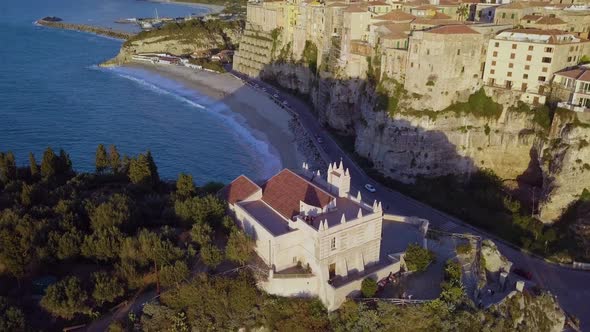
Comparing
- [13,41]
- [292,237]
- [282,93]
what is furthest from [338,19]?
[13,41]

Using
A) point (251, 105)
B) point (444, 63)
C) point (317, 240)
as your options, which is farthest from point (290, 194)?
point (251, 105)

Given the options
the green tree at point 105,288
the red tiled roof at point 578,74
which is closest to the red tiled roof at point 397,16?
the red tiled roof at point 578,74

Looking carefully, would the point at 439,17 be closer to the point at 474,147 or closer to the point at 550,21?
the point at 550,21

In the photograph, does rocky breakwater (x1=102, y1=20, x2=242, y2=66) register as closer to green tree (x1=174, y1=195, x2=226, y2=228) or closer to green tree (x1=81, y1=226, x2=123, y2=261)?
green tree (x1=174, y1=195, x2=226, y2=228)

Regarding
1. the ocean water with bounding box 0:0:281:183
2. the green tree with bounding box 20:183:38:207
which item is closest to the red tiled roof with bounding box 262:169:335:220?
the green tree with bounding box 20:183:38:207

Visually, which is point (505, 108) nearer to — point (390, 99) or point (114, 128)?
point (390, 99)

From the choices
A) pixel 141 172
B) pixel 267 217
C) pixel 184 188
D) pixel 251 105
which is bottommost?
pixel 251 105
